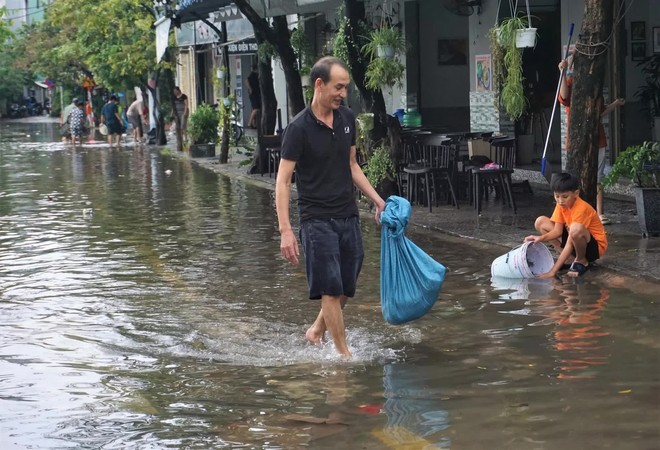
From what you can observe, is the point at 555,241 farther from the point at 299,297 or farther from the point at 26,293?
the point at 26,293

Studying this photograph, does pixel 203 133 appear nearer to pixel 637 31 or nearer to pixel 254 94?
pixel 254 94

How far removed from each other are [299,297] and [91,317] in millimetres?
1742

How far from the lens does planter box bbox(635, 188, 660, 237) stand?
11.5m

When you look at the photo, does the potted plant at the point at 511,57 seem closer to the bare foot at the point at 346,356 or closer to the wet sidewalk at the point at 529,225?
the wet sidewalk at the point at 529,225

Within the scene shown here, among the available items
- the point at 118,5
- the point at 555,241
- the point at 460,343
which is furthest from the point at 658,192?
the point at 118,5

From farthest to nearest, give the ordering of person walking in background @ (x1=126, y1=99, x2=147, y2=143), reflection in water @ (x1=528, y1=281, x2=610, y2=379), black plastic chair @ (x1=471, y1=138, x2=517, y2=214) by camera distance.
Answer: person walking in background @ (x1=126, y1=99, x2=147, y2=143), black plastic chair @ (x1=471, y1=138, x2=517, y2=214), reflection in water @ (x1=528, y1=281, x2=610, y2=379)

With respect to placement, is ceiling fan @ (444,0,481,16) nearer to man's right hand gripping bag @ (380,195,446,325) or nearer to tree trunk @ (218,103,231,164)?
tree trunk @ (218,103,231,164)

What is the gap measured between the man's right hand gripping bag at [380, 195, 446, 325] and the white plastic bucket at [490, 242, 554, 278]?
107 inches

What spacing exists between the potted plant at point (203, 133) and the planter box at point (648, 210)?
17386 mm

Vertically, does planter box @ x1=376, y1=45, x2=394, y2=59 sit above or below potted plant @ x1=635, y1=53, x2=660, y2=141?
above

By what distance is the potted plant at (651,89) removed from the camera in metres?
16.6

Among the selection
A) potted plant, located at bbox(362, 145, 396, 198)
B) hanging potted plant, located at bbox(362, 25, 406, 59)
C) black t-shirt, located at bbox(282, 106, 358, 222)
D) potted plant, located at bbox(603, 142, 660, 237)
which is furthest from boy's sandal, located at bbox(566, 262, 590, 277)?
hanging potted plant, located at bbox(362, 25, 406, 59)

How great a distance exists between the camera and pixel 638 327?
8227 millimetres

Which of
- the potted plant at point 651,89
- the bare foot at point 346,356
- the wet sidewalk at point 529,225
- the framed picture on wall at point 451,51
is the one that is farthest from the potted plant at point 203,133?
the bare foot at point 346,356
